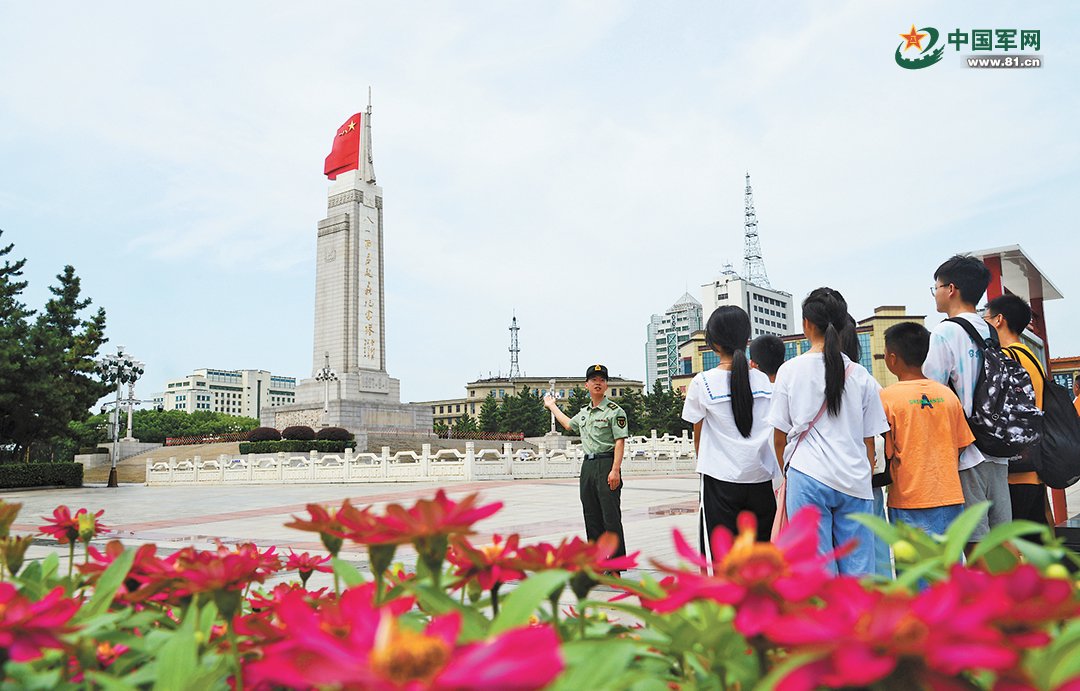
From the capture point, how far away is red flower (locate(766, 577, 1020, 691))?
54 cm

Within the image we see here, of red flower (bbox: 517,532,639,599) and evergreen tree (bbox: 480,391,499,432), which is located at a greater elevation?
evergreen tree (bbox: 480,391,499,432)

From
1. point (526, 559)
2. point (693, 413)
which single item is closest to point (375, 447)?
point (693, 413)

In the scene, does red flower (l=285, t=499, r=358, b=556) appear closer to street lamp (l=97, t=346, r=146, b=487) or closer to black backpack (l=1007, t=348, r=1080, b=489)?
black backpack (l=1007, t=348, r=1080, b=489)


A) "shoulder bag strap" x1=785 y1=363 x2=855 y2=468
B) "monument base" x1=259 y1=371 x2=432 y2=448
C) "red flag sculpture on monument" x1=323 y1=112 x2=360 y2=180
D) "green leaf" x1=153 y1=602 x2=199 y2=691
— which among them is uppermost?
"red flag sculpture on monument" x1=323 y1=112 x2=360 y2=180

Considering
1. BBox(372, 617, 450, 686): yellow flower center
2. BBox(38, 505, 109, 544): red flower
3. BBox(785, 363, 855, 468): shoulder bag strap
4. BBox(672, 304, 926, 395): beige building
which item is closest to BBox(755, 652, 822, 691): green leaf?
BBox(372, 617, 450, 686): yellow flower center

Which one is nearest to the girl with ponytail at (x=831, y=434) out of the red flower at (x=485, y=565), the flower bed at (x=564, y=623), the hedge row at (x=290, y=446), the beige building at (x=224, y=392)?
the flower bed at (x=564, y=623)

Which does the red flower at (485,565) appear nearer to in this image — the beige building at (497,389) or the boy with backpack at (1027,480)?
the boy with backpack at (1027,480)

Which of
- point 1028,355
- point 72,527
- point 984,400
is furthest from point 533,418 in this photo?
point 72,527

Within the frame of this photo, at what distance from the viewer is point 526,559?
→ 1032 millimetres

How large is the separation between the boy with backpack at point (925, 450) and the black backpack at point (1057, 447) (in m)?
0.32

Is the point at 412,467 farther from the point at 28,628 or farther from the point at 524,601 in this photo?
the point at 524,601

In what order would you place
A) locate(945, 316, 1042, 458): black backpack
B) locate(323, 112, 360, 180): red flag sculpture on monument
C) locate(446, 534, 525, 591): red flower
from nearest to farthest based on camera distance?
1. locate(446, 534, 525, 591): red flower
2. locate(945, 316, 1042, 458): black backpack
3. locate(323, 112, 360, 180): red flag sculpture on monument

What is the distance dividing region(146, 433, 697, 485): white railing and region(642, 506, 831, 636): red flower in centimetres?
1446

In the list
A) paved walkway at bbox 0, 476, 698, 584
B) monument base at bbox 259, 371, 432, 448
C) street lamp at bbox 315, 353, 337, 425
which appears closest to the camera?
paved walkway at bbox 0, 476, 698, 584
